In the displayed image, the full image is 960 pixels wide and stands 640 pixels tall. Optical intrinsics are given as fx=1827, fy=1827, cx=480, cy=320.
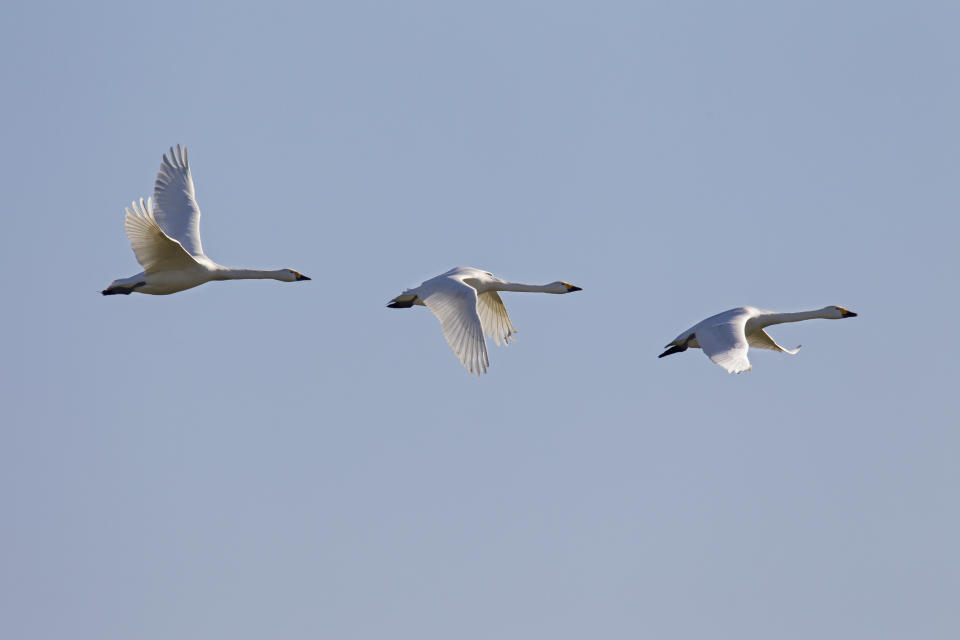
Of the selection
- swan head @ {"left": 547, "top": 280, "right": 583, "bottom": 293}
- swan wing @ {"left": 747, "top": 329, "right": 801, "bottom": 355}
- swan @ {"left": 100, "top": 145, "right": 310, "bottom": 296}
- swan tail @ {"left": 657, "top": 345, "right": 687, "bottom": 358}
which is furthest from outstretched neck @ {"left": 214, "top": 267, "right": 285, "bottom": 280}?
swan wing @ {"left": 747, "top": 329, "right": 801, "bottom": 355}

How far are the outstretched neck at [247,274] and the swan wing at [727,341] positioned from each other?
28.1 feet

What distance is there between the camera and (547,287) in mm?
37906

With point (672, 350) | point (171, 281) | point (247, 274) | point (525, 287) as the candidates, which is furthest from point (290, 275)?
point (672, 350)

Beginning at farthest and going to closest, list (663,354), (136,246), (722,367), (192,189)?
(192,189), (663,354), (136,246), (722,367)

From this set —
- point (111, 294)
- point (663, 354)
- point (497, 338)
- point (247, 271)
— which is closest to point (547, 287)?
point (497, 338)

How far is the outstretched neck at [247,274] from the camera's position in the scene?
3475 centimetres

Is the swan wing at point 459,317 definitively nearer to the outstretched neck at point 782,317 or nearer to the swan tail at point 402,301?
the swan tail at point 402,301

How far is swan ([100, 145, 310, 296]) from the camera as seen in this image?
105ft

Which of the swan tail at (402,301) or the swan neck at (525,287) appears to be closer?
the swan tail at (402,301)

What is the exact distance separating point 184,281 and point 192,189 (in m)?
3.47

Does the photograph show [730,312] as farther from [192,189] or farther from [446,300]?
[192,189]

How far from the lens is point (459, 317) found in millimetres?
32438

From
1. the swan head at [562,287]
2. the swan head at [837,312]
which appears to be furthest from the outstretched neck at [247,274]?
the swan head at [837,312]

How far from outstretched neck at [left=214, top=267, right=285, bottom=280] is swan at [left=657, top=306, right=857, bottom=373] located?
7790 mm
